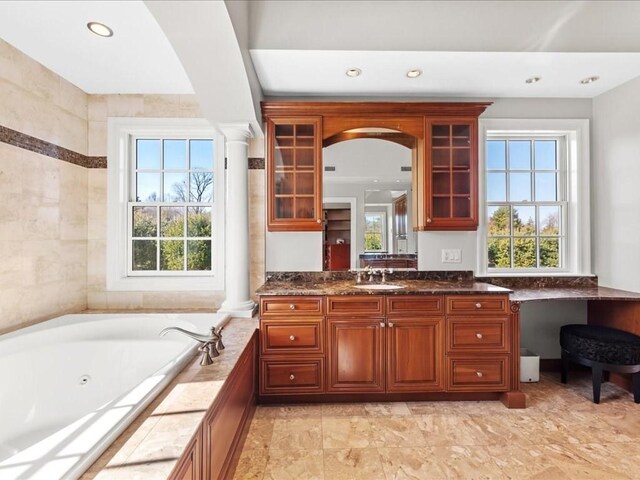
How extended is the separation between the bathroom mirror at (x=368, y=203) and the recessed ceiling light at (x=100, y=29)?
1704mm

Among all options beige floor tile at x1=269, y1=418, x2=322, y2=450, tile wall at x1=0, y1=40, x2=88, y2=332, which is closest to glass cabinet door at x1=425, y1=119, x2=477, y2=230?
beige floor tile at x1=269, y1=418, x2=322, y2=450

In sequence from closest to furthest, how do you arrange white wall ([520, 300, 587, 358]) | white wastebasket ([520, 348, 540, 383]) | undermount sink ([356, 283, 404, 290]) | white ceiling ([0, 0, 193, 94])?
white ceiling ([0, 0, 193, 94]), undermount sink ([356, 283, 404, 290]), white wastebasket ([520, 348, 540, 383]), white wall ([520, 300, 587, 358])

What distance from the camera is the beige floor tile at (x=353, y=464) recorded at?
1715 millimetres

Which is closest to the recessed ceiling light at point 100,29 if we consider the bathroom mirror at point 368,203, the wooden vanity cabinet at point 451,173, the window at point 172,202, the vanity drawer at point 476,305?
the window at point 172,202

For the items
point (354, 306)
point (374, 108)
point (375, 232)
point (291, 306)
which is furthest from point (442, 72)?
point (291, 306)

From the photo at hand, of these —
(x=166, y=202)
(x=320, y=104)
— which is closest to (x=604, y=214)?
(x=320, y=104)

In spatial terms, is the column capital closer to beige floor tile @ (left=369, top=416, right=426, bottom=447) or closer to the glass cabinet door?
the glass cabinet door

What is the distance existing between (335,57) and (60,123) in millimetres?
2232

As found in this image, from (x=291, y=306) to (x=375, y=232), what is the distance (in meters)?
1.04

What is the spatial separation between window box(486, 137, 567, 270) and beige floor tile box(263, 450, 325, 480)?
2334 mm

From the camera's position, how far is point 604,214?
2902mm

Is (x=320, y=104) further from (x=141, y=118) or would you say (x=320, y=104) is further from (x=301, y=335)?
(x=301, y=335)

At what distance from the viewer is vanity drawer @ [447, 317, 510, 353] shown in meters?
2.38

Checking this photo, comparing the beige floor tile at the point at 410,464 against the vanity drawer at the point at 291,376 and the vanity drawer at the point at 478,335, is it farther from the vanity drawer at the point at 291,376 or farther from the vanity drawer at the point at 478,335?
the vanity drawer at the point at 478,335
